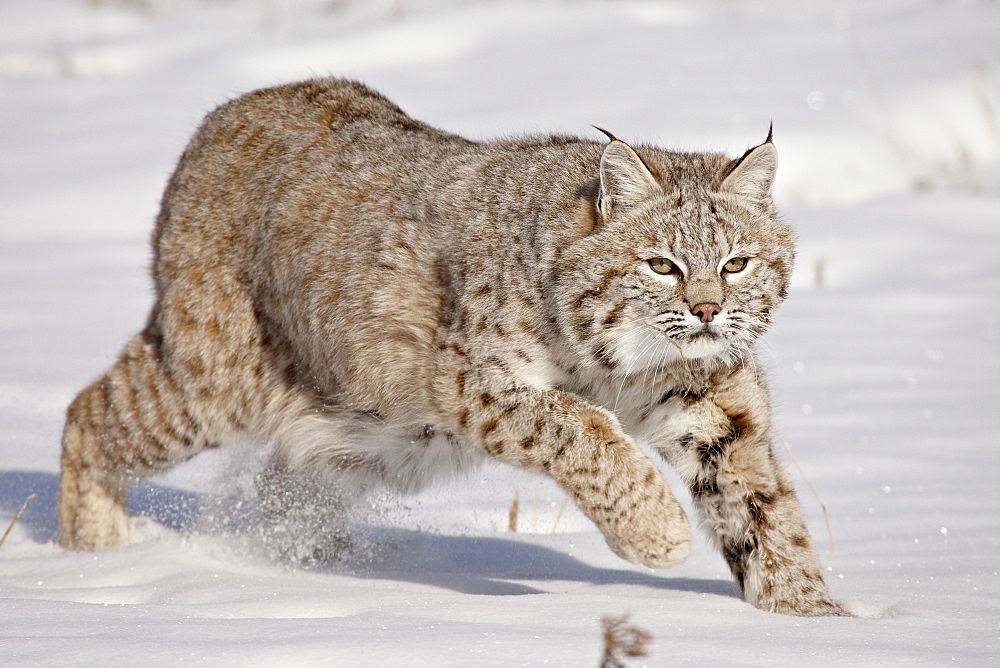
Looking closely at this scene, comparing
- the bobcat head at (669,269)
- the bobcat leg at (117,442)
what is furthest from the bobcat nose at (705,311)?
the bobcat leg at (117,442)

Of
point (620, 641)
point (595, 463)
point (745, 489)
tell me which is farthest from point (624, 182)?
point (620, 641)

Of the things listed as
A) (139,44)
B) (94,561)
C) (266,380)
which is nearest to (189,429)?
(266,380)

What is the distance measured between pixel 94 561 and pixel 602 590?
4.99 feet

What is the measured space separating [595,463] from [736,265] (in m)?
0.65

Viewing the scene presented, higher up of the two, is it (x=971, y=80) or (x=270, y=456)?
(x=971, y=80)

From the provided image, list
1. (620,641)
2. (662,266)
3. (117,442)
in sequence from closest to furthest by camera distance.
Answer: (620,641), (662,266), (117,442)

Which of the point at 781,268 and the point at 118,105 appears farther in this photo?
the point at 118,105

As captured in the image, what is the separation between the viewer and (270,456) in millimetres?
4445

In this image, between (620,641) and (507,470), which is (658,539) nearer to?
(620,641)

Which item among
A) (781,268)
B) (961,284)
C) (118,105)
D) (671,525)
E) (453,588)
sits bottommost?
(453,588)

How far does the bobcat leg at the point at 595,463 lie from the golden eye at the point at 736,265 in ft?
1.63

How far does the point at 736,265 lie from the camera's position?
124 inches

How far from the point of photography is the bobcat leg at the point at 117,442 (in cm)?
411

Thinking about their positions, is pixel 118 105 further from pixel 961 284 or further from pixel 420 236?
pixel 420 236
